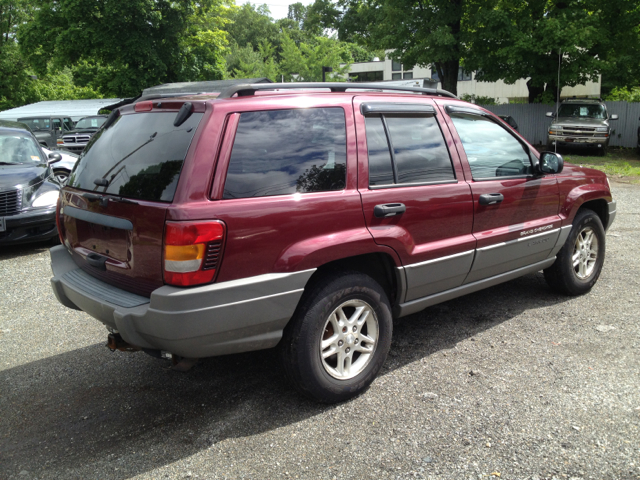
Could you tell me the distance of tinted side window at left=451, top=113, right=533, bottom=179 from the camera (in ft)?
13.4

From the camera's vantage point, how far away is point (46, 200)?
760cm

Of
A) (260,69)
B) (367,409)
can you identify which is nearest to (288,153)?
(367,409)

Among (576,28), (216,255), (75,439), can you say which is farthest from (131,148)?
(576,28)

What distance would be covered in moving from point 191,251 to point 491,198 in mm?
2345

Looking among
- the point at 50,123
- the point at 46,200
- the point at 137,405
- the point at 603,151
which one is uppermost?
the point at 50,123

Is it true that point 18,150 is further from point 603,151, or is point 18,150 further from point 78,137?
point 603,151

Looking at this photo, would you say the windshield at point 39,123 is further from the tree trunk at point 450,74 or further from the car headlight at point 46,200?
the car headlight at point 46,200

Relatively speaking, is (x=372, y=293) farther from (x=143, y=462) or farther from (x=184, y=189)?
(x=143, y=462)

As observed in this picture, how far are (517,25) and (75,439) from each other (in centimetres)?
2115

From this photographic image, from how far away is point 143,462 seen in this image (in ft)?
9.28

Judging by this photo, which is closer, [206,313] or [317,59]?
[206,313]

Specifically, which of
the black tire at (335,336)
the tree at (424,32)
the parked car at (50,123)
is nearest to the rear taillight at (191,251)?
the black tire at (335,336)

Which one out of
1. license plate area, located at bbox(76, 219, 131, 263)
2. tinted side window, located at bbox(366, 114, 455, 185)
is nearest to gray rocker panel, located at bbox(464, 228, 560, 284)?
tinted side window, located at bbox(366, 114, 455, 185)

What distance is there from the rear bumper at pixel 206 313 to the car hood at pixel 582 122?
18497 mm
